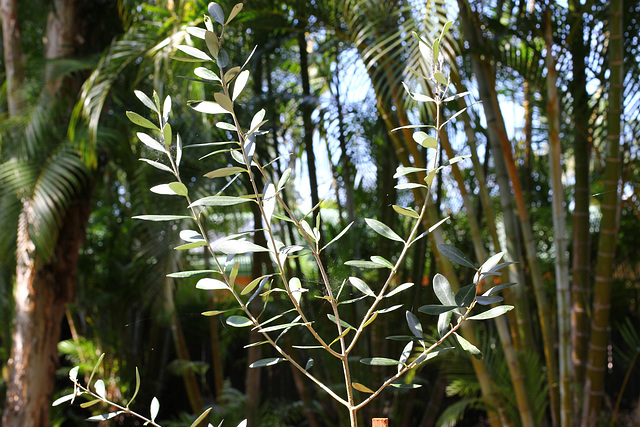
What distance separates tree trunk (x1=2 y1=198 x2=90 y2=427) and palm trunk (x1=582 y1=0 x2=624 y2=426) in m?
2.34

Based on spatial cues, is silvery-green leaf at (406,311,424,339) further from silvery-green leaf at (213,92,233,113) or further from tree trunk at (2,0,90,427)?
tree trunk at (2,0,90,427)

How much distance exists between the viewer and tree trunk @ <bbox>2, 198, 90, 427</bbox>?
106 inches

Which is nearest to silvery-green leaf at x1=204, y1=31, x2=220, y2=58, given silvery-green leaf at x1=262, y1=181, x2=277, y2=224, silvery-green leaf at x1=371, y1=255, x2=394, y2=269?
silvery-green leaf at x1=262, y1=181, x2=277, y2=224

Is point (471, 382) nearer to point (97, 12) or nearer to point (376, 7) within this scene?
point (376, 7)

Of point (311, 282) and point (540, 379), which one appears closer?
point (311, 282)

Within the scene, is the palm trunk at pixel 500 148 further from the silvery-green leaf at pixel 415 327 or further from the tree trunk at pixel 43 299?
the tree trunk at pixel 43 299

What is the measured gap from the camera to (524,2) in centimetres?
162

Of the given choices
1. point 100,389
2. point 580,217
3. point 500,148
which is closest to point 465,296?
point 100,389

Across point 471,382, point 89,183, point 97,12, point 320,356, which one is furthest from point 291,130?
point 97,12

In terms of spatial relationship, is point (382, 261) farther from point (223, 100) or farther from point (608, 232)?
point (608, 232)

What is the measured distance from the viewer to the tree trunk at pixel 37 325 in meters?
2.69

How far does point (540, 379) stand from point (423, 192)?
66 cm

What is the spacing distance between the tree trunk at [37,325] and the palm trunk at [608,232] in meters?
2.34

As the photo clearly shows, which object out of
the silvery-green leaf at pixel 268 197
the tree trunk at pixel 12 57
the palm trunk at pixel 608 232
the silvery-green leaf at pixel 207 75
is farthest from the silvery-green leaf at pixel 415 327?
the tree trunk at pixel 12 57
